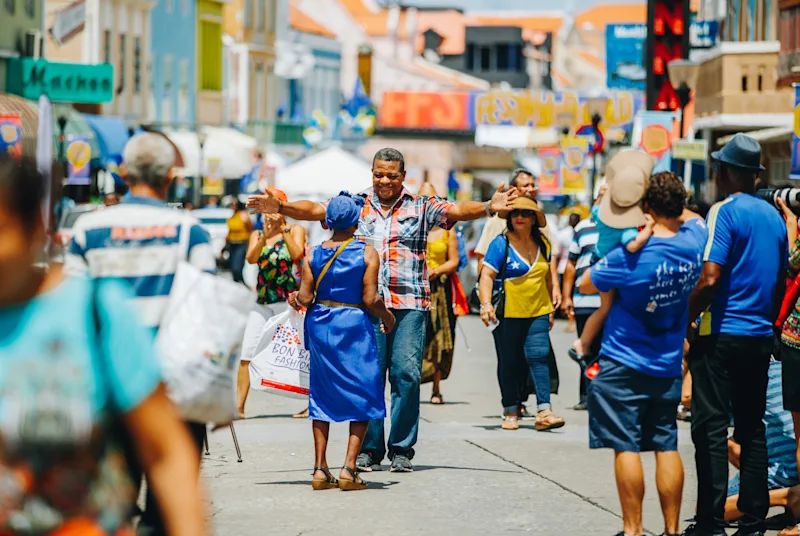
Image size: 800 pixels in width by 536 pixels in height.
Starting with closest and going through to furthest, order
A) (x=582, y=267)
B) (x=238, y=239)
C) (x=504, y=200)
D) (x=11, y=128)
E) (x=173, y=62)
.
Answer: (x=504, y=200), (x=582, y=267), (x=11, y=128), (x=238, y=239), (x=173, y=62)

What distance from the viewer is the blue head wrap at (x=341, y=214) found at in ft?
29.8

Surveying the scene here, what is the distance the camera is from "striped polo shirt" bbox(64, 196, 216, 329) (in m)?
5.66

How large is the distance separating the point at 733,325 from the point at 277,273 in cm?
550

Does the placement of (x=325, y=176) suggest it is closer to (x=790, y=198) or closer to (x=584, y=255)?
(x=584, y=255)

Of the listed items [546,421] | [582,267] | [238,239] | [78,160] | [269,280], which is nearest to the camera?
[546,421]

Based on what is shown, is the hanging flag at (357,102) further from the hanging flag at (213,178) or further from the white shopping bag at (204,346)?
the white shopping bag at (204,346)

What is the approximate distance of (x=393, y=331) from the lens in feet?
32.8

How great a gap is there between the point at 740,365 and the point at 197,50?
52.0m

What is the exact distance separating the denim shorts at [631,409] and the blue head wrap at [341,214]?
241 centimetres

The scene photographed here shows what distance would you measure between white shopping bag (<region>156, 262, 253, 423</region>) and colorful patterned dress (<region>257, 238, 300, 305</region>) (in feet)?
24.0

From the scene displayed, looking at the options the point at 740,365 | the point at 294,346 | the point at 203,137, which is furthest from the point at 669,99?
the point at 740,365

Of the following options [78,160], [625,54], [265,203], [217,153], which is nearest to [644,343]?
[265,203]

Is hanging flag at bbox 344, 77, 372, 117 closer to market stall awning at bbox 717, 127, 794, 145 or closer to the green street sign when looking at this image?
the green street sign

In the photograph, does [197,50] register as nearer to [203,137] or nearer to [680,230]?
[203,137]
